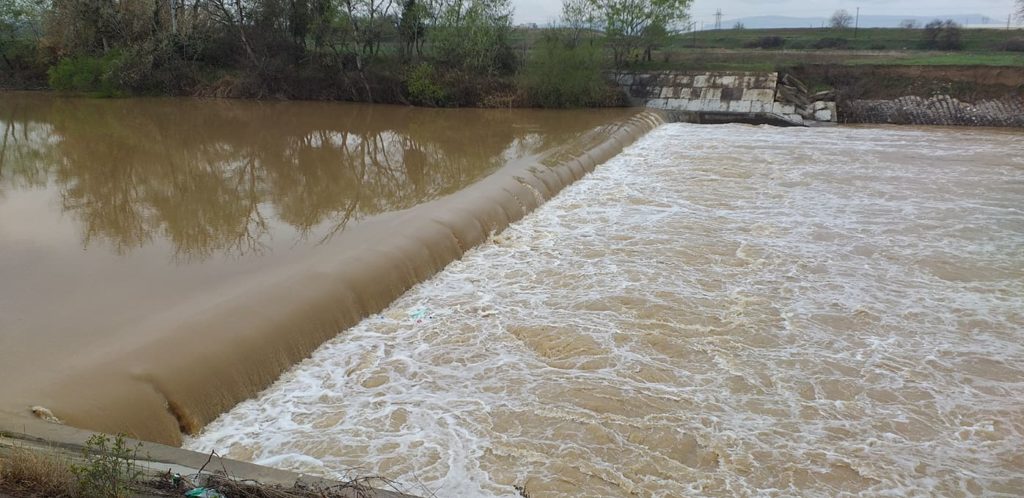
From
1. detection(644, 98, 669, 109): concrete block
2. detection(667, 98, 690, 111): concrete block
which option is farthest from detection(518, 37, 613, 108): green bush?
detection(667, 98, 690, 111): concrete block

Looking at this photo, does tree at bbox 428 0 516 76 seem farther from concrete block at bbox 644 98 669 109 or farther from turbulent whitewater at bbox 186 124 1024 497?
turbulent whitewater at bbox 186 124 1024 497

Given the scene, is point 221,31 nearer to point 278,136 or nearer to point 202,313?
point 278,136

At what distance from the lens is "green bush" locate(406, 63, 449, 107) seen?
77.9 feet

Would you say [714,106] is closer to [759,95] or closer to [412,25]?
[759,95]

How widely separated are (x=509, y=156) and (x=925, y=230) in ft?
24.1

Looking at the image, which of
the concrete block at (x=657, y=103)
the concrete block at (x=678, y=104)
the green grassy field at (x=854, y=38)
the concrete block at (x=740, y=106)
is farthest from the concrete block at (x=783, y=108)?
the green grassy field at (x=854, y=38)

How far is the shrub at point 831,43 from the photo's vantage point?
112 feet

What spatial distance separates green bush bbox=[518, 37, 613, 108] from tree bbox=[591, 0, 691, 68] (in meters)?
2.52

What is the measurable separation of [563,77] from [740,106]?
5701 mm

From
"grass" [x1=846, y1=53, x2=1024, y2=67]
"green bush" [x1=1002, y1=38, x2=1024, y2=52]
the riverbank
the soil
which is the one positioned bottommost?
the riverbank

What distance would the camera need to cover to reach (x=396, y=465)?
4.49m

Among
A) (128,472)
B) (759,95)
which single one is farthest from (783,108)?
(128,472)

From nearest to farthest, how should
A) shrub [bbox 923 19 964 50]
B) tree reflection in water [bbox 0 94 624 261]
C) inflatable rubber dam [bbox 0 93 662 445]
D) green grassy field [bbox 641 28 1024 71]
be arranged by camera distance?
inflatable rubber dam [bbox 0 93 662 445]
tree reflection in water [bbox 0 94 624 261]
green grassy field [bbox 641 28 1024 71]
shrub [bbox 923 19 964 50]

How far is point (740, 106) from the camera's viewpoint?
22.7 metres
